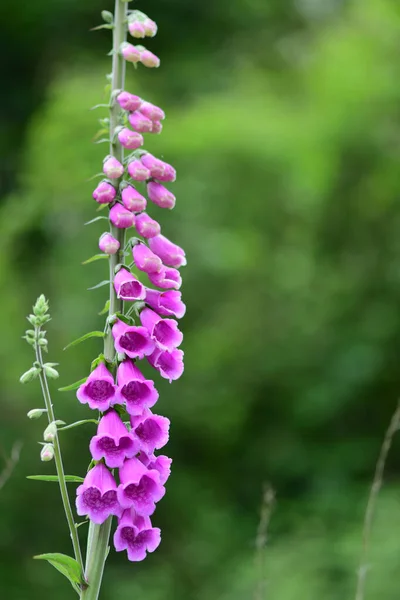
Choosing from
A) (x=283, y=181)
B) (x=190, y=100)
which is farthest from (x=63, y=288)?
(x=190, y=100)

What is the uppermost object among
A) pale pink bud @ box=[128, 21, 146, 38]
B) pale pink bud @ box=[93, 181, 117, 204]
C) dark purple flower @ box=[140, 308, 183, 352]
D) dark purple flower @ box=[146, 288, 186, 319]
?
pale pink bud @ box=[128, 21, 146, 38]

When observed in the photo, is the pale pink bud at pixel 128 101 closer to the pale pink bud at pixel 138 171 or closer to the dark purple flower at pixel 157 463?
the pale pink bud at pixel 138 171

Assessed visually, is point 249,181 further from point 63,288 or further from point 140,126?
point 140,126

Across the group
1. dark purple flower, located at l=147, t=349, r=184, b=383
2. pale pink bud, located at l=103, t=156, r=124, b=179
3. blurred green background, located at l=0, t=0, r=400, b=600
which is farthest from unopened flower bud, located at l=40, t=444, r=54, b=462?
blurred green background, located at l=0, t=0, r=400, b=600

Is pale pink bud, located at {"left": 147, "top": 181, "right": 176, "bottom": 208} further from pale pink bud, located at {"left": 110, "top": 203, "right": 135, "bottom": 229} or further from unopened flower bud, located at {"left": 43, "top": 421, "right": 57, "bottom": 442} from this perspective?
unopened flower bud, located at {"left": 43, "top": 421, "right": 57, "bottom": 442}

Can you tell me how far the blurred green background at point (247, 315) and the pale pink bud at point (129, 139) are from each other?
4.14 metres

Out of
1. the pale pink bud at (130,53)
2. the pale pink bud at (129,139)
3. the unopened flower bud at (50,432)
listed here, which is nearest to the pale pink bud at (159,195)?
the pale pink bud at (129,139)

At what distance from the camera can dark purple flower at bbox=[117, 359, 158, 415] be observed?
4.83 feet

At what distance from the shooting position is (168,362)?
1.59 m

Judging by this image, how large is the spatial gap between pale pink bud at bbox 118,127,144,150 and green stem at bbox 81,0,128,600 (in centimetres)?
2

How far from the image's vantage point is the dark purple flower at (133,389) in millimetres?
1472

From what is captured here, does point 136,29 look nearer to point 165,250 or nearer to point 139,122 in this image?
point 139,122

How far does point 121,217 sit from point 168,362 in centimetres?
30

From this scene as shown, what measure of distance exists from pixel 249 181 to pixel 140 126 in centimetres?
495
